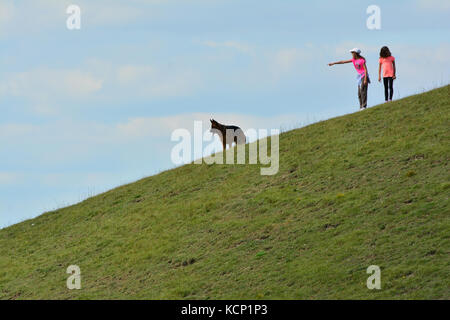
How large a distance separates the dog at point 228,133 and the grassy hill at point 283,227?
6.63 feet

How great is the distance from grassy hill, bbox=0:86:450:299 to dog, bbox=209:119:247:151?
2021mm

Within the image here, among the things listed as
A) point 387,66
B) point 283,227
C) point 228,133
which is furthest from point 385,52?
point 283,227

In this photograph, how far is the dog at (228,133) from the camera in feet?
123

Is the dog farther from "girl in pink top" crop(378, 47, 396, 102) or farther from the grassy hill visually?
"girl in pink top" crop(378, 47, 396, 102)

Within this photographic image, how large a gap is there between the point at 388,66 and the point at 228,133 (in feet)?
27.9

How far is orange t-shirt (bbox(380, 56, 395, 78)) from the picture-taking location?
32.3 metres

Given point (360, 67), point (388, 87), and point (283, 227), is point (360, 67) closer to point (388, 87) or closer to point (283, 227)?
point (388, 87)

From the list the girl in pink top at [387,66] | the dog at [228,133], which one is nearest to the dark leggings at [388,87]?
the girl in pink top at [387,66]

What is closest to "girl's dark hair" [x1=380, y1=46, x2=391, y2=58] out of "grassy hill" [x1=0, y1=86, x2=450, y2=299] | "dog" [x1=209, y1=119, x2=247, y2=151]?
"grassy hill" [x1=0, y1=86, x2=450, y2=299]

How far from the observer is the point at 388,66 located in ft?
106

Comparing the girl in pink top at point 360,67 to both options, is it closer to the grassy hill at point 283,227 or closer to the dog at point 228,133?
the grassy hill at point 283,227
